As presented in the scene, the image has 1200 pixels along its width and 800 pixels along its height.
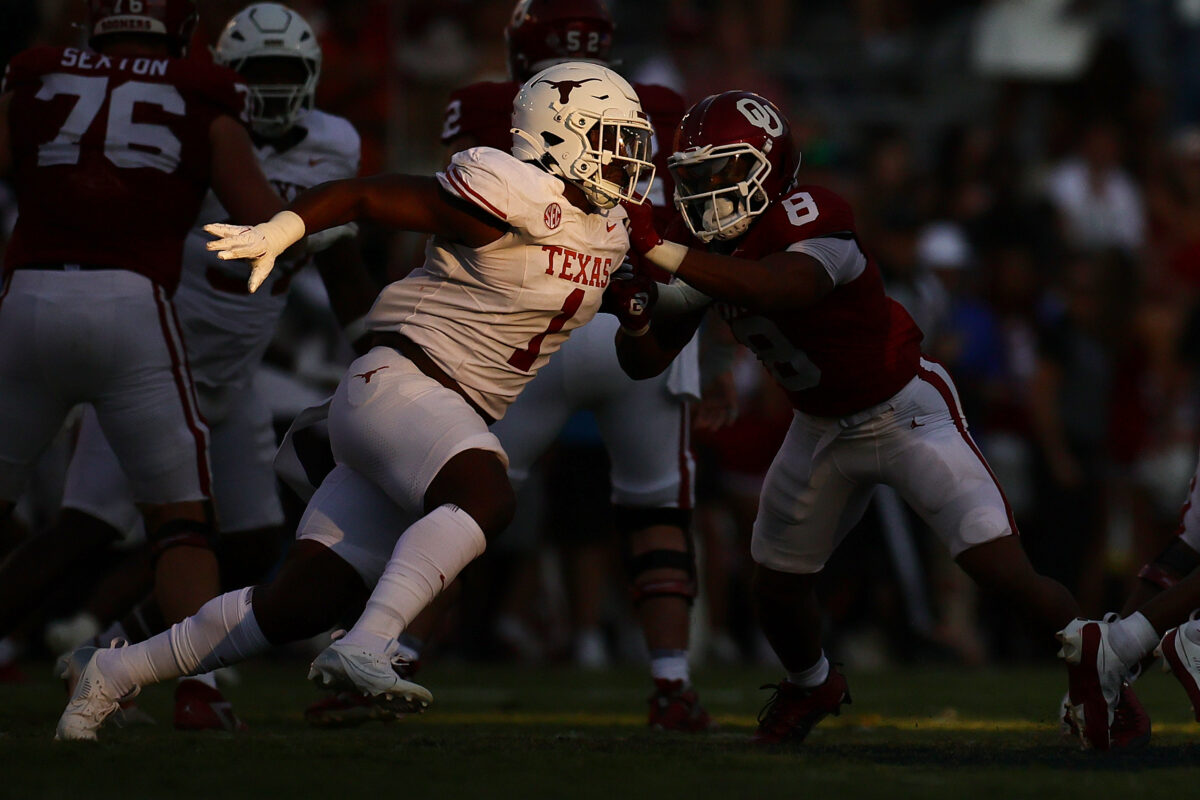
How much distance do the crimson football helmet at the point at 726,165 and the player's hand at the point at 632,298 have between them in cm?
25

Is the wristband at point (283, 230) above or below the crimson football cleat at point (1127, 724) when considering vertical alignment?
above

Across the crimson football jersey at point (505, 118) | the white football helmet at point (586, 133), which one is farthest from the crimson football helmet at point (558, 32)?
the white football helmet at point (586, 133)

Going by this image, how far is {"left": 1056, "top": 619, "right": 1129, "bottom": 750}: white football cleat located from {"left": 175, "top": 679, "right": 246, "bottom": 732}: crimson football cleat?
2397 mm

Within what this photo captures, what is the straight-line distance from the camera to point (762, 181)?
491 centimetres

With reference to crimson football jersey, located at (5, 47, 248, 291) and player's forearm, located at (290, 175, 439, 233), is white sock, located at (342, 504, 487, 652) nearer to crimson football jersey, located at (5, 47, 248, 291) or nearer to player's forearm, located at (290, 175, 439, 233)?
player's forearm, located at (290, 175, 439, 233)

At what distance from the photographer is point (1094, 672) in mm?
4605

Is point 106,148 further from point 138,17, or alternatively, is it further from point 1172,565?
point 1172,565

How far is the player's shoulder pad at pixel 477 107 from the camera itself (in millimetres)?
5727

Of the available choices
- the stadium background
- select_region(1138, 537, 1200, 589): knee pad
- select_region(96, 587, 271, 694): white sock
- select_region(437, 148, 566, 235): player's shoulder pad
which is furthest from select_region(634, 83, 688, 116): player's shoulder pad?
the stadium background

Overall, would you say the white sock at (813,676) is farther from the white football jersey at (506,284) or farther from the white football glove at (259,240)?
the white football glove at (259,240)

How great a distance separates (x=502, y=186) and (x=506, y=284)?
279mm

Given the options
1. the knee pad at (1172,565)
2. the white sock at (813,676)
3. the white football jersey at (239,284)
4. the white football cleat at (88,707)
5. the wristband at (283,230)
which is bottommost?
the white sock at (813,676)

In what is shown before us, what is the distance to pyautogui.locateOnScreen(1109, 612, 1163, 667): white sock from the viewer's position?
4.64 m

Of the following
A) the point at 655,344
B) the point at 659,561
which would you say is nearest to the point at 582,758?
the point at 655,344
